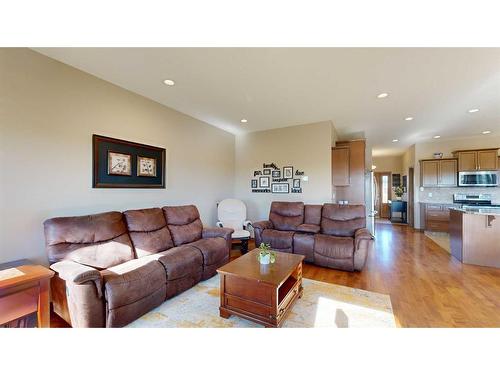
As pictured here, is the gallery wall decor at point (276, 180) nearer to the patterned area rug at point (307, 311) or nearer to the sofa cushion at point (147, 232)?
the patterned area rug at point (307, 311)

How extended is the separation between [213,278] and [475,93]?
176 inches

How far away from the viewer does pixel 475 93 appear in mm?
2996

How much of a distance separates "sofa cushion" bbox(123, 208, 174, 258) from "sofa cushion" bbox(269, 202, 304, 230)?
6.49ft

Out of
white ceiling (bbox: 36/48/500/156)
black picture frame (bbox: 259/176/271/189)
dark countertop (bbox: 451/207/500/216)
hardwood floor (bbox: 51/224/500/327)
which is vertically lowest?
hardwood floor (bbox: 51/224/500/327)

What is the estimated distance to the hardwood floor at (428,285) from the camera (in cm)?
195


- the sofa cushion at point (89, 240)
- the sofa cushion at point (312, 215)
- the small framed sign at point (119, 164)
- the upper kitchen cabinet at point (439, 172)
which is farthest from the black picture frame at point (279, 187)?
the upper kitchen cabinet at point (439, 172)

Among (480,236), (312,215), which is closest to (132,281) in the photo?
(312,215)

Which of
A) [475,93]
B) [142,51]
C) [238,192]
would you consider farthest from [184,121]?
[475,93]

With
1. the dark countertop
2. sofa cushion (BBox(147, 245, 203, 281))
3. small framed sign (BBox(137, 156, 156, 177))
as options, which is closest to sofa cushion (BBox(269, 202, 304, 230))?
sofa cushion (BBox(147, 245, 203, 281))

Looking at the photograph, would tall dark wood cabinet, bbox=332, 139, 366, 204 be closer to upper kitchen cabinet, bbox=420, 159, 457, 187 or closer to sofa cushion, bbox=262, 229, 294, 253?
sofa cushion, bbox=262, 229, 294, 253

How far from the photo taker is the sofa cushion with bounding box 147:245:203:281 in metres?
2.19

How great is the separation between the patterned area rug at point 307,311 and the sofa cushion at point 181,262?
10.0 inches

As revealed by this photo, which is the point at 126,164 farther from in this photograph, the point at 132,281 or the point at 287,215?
the point at 287,215
